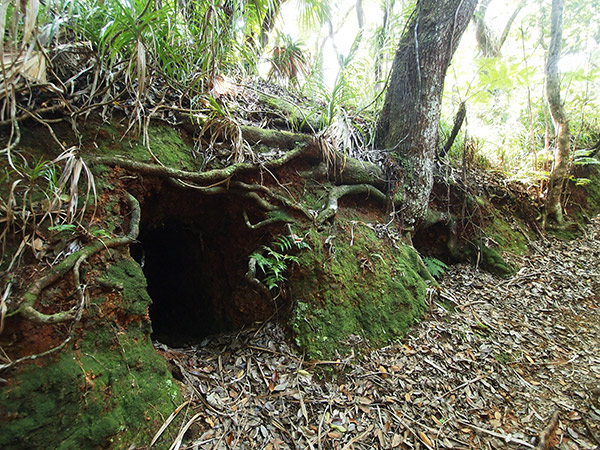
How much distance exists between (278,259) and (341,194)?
1.12m

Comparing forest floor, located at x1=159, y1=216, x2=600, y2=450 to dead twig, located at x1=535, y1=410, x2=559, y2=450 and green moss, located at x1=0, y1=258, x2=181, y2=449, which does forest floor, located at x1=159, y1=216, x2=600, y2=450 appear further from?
green moss, located at x1=0, y1=258, x2=181, y2=449

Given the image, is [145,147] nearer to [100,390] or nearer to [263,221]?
[263,221]

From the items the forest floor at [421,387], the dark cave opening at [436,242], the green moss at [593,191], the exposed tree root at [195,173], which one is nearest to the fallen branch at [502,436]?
the forest floor at [421,387]

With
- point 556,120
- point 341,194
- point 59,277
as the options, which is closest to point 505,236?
point 556,120

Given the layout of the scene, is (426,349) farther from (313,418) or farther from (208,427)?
(208,427)

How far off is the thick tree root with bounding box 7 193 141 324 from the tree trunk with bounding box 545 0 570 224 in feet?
19.4

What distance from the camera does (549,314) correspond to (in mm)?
3318

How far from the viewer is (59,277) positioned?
1.75 meters

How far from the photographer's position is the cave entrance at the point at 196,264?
9.60ft

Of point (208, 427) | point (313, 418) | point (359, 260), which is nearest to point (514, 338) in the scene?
point (359, 260)

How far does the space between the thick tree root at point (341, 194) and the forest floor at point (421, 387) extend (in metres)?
1.22

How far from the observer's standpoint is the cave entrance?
2.93 m

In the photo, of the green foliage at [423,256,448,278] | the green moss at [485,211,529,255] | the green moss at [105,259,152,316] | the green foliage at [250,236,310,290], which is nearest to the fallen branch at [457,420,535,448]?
the green foliage at [250,236,310,290]

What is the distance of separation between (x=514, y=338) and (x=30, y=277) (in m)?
3.97
